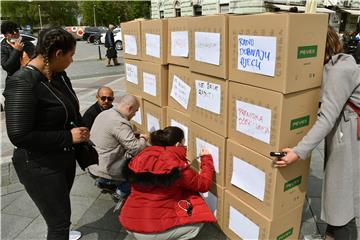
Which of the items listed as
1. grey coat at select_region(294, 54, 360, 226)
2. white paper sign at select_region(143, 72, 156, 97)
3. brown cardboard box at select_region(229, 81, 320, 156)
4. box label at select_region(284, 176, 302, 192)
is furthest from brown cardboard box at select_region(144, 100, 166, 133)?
grey coat at select_region(294, 54, 360, 226)

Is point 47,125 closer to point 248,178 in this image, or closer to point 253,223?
point 248,178

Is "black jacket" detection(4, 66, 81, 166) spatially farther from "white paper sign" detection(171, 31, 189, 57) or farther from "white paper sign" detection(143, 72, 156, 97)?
"white paper sign" detection(143, 72, 156, 97)

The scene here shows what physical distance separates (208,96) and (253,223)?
0.97 meters

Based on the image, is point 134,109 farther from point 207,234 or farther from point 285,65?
point 285,65

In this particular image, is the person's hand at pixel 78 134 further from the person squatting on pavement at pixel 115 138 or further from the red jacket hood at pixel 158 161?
the person squatting on pavement at pixel 115 138

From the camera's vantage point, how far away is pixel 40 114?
1.81 metres

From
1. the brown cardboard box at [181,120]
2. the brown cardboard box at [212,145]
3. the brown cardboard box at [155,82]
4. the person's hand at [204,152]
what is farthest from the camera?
the brown cardboard box at [155,82]

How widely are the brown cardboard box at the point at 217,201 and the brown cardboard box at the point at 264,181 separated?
0.20 metres

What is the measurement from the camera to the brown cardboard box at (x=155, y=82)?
10.0 feet

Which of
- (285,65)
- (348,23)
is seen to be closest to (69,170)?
(285,65)

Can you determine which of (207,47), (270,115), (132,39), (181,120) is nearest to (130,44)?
(132,39)

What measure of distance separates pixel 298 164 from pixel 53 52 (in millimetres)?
1681

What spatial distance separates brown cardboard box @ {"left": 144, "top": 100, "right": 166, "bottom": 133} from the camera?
3189 mm

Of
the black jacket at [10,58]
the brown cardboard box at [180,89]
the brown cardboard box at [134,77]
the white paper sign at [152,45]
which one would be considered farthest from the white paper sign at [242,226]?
the black jacket at [10,58]
